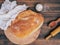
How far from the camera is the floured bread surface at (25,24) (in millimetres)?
998

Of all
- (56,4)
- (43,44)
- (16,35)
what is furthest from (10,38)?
(56,4)

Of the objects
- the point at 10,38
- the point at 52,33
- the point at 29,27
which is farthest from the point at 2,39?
the point at 52,33

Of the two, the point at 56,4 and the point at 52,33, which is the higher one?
the point at 56,4

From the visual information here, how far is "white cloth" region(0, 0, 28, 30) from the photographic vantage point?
39.9 inches

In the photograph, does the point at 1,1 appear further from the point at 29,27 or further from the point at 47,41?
the point at 47,41

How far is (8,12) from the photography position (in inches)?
40.4

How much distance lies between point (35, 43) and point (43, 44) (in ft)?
0.14

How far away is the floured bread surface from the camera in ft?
3.27

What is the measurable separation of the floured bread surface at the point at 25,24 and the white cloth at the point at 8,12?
0.02 meters

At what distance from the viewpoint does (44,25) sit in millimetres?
1030

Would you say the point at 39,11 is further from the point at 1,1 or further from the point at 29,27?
the point at 1,1

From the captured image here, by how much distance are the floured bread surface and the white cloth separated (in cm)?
2

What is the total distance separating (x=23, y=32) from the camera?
1.00 meters

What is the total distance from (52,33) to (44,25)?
0.06m
